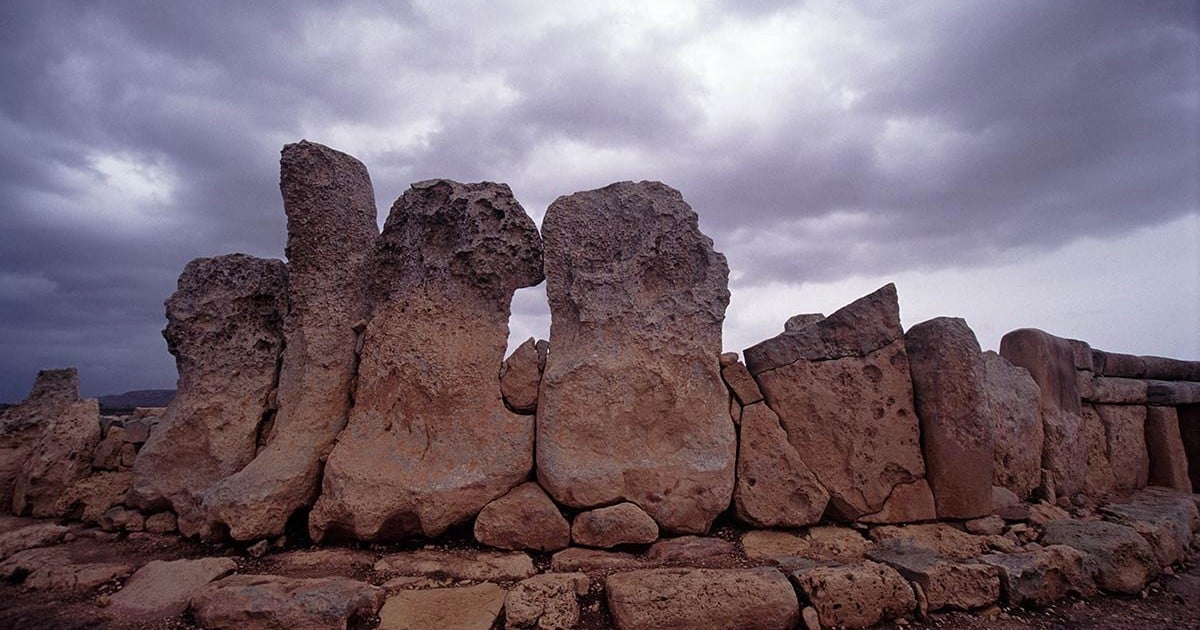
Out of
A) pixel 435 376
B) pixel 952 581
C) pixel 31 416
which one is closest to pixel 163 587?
pixel 435 376

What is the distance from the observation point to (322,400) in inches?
184

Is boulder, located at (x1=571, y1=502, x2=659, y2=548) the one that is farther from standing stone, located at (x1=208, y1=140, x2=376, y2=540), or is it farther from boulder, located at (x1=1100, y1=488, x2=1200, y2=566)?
boulder, located at (x1=1100, y1=488, x2=1200, y2=566)

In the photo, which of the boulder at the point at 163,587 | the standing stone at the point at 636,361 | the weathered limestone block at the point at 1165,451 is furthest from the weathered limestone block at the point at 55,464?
the weathered limestone block at the point at 1165,451

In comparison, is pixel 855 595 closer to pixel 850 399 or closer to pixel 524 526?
pixel 850 399

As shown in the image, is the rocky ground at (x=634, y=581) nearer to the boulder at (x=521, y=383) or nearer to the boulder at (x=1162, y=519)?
the boulder at (x=1162, y=519)

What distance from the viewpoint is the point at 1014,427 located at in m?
5.05

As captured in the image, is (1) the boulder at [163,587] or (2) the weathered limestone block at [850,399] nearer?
(1) the boulder at [163,587]

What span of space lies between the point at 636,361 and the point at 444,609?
2018mm

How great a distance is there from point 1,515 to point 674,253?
619 centimetres

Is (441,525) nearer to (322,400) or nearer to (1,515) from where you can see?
(322,400)

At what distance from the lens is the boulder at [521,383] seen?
451cm

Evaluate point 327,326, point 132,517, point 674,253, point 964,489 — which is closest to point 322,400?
point 327,326

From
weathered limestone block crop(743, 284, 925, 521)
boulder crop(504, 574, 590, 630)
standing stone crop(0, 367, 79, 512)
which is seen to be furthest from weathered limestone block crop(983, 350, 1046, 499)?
standing stone crop(0, 367, 79, 512)

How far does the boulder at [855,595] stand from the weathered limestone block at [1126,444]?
4.36m
